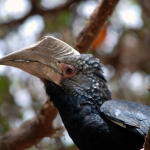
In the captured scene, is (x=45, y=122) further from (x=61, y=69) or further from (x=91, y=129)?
(x=91, y=129)

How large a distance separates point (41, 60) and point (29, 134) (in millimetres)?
1728

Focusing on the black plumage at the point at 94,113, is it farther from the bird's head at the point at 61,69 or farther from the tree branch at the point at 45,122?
the tree branch at the point at 45,122

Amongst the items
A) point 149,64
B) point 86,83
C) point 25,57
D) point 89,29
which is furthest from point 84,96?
point 149,64

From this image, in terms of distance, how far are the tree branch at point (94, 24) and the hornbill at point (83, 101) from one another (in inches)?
36.4

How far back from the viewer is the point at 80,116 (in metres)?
2.51

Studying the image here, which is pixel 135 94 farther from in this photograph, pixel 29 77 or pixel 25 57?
pixel 25 57

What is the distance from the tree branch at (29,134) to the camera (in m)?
3.91

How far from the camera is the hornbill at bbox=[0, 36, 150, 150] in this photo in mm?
2406

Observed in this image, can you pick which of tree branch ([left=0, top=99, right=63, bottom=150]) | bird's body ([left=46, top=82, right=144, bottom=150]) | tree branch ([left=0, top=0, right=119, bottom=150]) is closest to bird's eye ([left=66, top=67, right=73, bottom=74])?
bird's body ([left=46, top=82, right=144, bottom=150])

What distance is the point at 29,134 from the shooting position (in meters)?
3.99

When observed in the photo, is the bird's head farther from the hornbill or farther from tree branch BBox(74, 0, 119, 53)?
tree branch BBox(74, 0, 119, 53)

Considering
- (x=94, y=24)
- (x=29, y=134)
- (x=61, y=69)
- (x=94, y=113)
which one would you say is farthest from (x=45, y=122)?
(x=94, y=24)

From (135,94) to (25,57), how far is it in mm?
5259

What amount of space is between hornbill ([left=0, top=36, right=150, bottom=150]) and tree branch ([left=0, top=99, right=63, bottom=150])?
1.31 metres
